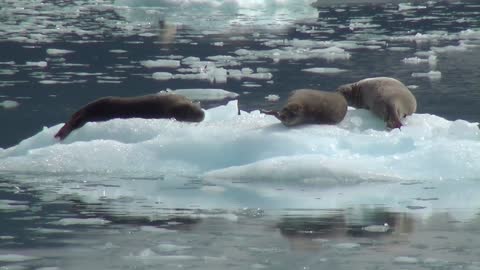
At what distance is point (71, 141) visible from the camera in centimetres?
786

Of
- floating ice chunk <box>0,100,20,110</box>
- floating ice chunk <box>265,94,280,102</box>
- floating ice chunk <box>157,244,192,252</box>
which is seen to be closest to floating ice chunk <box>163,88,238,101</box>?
floating ice chunk <box>265,94,280,102</box>

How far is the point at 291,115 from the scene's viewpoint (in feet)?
25.2

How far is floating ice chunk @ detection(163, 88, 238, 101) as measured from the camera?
1139cm

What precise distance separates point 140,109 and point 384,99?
166cm

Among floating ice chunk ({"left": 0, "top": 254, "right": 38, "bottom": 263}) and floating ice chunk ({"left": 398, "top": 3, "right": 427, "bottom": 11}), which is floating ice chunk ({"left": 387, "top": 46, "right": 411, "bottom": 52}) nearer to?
floating ice chunk ({"left": 398, "top": 3, "right": 427, "bottom": 11})

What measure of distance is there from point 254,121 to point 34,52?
8252 mm

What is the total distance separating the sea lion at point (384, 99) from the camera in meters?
7.92

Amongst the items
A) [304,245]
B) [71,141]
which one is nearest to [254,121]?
[71,141]

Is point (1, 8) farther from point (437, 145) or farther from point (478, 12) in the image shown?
point (437, 145)

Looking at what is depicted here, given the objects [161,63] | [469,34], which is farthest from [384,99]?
[469,34]

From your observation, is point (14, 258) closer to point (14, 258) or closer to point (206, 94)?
point (14, 258)

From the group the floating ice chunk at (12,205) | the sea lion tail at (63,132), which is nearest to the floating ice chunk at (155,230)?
the floating ice chunk at (12,205)

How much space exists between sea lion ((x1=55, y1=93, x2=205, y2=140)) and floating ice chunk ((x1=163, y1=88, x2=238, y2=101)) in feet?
9.86

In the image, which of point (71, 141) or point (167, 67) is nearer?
point (71, 141)
